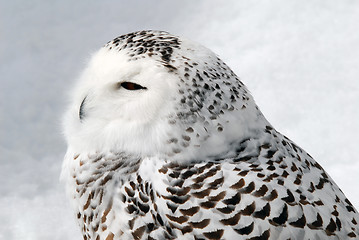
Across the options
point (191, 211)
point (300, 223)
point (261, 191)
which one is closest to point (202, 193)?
point (191, 211)

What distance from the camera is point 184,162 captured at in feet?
5.71

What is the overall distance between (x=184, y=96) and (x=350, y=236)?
63cm

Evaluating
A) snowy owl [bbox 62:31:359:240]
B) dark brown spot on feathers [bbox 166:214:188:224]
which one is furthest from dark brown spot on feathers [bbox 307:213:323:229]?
dark brown spot on feathers [bbox 166:214:188:224]

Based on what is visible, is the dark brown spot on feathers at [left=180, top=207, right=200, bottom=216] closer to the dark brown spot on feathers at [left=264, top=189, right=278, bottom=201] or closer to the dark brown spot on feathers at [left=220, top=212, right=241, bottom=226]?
the dark brown spot on feathers at [left=220, top=212, right=241, bottom=226]

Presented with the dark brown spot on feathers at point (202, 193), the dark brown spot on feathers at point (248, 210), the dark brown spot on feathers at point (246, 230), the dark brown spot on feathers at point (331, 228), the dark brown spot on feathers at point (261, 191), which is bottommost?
the dark brown spot on feathers at point (331, 228)

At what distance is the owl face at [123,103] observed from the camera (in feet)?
5.70

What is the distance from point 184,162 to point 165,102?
0.60ft

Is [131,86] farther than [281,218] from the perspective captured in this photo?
Yes

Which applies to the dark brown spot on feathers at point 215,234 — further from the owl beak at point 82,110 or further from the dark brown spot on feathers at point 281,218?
the owl beak at point 82,110

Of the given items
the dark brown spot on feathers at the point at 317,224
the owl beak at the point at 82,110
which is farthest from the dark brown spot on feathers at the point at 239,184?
the owl beak at the point at 82,110

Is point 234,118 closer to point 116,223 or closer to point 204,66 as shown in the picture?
point 204,66

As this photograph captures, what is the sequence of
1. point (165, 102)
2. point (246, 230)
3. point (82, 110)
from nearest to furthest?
point (246, 230), point (165, 102), point (82, 110)

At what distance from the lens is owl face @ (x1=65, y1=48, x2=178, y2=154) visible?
174 cm

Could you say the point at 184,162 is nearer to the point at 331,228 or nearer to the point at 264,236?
the point at 264,236
